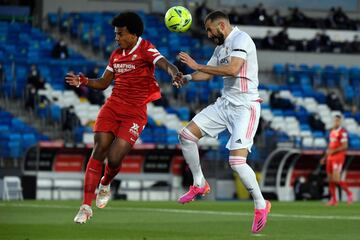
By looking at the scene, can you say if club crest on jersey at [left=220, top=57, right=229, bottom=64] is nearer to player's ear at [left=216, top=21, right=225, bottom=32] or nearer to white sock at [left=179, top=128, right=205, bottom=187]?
player's ear at [left=216, top=21, right=225, bottom=32]

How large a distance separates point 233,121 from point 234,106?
0.18m

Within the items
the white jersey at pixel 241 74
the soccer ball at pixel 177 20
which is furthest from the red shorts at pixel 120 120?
the white jersey at pixel 241 74

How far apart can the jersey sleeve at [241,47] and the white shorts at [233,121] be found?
2.20 ft

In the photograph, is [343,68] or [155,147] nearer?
[155,147]

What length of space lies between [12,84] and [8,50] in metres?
2.73

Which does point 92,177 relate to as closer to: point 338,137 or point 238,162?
point 238,162

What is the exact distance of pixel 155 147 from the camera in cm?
3148

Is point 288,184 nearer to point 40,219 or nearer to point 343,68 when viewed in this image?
point 343,68

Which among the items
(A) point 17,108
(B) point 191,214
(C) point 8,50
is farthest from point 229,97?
(C) point 8,50

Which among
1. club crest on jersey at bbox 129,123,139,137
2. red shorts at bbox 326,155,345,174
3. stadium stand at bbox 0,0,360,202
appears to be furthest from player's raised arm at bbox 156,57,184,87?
stadium stand at bbox 0,0,360,202

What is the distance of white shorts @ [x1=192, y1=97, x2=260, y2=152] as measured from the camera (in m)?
13.1

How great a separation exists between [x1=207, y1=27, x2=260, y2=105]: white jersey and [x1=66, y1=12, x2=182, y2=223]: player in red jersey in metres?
0.82

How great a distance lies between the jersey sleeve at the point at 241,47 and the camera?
1298 cm

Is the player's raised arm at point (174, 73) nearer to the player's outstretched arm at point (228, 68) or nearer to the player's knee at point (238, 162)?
the player's outstretched arm at point (228, 68)
